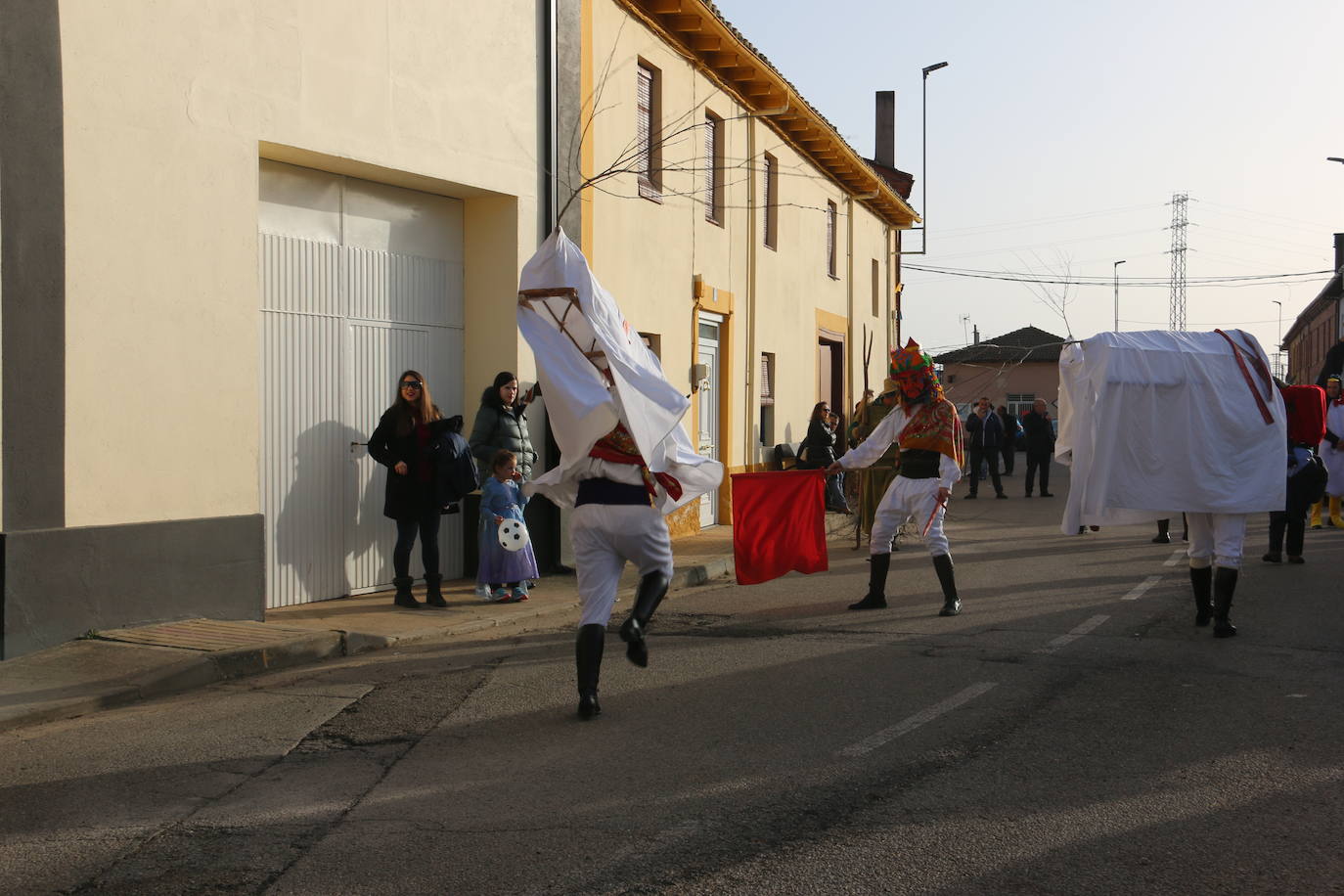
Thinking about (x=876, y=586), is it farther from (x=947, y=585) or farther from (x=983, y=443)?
(x=983, y=443)

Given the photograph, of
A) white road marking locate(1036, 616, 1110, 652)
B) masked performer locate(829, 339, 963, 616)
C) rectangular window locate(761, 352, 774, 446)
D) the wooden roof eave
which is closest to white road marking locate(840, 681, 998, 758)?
white road marking locate(1036, 616, 1110, 652)

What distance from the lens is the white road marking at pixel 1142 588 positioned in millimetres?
10774

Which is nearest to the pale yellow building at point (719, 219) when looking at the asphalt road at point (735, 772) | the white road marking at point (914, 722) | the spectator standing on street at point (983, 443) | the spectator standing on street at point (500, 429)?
the spectator standing on street at point (500, 429)

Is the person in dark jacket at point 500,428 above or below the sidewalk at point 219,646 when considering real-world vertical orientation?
above

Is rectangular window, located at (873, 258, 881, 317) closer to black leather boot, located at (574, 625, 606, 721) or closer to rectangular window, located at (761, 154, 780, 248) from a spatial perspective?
rectangular window, located at (761, 154, 780, 248)

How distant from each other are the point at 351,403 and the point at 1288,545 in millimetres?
9167

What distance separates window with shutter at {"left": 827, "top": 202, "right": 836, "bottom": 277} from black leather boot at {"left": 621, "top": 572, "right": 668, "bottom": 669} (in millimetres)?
18014

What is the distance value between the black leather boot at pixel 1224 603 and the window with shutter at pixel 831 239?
15912mm

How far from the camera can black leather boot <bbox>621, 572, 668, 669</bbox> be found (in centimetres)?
670

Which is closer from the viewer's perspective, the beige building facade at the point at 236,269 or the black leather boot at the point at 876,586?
the beige building facade at the point at 236,269

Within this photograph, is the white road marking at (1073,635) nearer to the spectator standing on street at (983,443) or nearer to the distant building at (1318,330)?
the spectator standing on street at (983,443)

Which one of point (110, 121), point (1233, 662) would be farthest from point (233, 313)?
point (1233, 662)

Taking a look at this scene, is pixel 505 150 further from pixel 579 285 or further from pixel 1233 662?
pixel 1233 662

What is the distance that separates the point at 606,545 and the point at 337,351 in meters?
5.06
